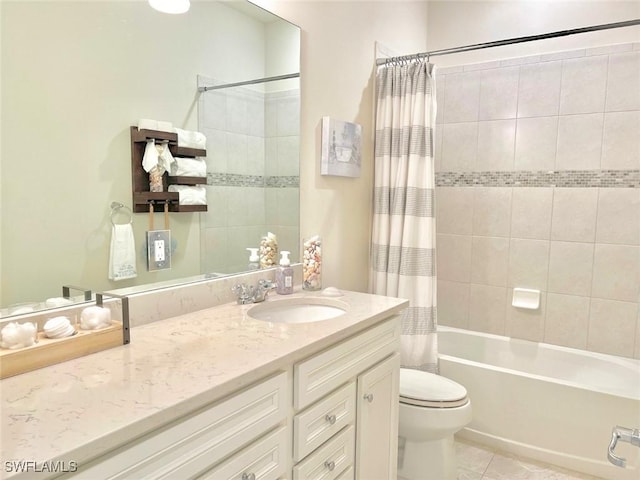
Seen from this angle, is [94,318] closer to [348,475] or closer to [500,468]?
[348,475]

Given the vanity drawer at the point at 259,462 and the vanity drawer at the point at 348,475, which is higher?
the vanity drawer at the point at 259,462

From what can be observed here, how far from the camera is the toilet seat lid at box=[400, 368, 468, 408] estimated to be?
2.04 meters

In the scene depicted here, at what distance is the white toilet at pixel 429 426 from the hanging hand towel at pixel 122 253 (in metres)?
1.30

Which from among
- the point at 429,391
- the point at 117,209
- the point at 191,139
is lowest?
the point at 429,391

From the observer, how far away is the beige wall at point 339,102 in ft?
7.12

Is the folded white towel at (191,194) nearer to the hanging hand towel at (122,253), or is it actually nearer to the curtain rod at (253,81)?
the hanging hand towel at (122,253)

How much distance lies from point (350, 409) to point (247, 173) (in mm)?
1015

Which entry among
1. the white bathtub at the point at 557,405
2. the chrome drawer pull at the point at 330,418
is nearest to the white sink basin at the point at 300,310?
the chrome drawer pull at the point at 330,418

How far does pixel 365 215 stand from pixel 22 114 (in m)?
1.81

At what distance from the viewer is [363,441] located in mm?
1643

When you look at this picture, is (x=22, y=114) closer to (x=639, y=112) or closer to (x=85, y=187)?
(x=85, y=187)

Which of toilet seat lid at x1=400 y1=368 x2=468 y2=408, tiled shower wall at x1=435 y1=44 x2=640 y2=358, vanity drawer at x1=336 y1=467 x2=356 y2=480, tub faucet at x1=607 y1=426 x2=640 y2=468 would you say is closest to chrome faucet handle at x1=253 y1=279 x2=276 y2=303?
vanity drawer at x1=336 y1=467 x2=356 y2=480

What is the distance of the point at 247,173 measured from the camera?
194 cm

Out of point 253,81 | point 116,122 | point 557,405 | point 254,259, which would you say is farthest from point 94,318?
point 557,405
